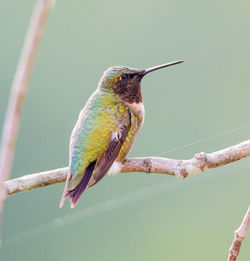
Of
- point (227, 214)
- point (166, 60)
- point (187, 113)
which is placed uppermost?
point (166, 60)

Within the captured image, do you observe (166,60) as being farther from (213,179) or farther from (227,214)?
(227,214)

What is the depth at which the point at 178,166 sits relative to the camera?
2.00 m

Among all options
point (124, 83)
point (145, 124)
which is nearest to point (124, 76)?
point (124, 83)

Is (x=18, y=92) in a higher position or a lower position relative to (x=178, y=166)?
higher

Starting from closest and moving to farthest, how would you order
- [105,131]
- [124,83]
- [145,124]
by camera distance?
[105,131]
[124,83]
[145,124]

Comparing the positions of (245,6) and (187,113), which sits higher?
(245,6)

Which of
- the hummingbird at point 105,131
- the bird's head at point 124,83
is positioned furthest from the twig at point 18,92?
the bird's head at point 124,83

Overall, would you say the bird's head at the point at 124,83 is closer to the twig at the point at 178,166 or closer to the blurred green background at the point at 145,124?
the twig at the point at 178,166

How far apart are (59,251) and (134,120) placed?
4627 millimetres

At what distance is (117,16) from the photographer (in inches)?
396

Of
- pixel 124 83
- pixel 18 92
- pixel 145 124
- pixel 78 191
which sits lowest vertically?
pixel 145 124

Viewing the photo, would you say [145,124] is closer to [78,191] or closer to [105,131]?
[105,131]

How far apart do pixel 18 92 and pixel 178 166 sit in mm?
1434

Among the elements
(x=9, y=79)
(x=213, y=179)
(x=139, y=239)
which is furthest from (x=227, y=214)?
(x=9, y=79)
